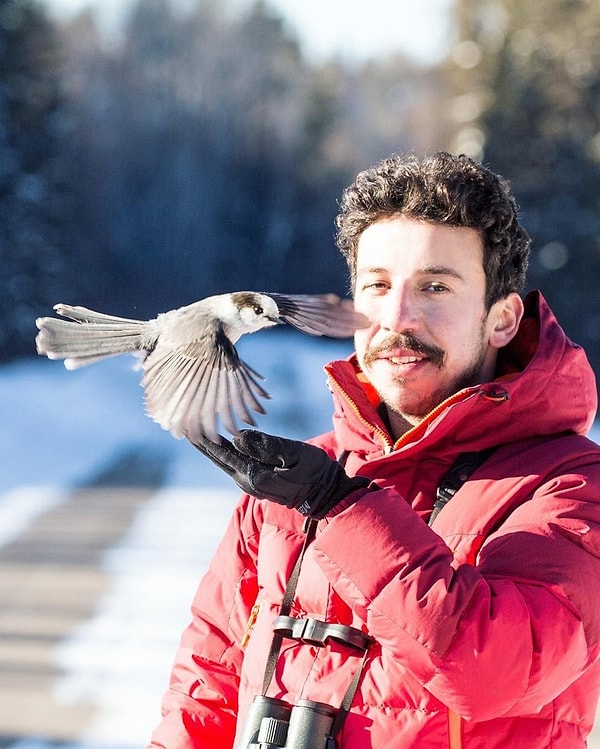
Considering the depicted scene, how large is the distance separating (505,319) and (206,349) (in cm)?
56

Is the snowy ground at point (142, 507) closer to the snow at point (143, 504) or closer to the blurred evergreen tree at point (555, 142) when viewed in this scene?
the snow at point (143, 504)

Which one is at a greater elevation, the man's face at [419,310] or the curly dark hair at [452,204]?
the curly dark hair at [452,204]

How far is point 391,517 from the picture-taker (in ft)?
4.08

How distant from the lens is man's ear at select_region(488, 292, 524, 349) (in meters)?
1.61

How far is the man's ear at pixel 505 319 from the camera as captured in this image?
1.61m

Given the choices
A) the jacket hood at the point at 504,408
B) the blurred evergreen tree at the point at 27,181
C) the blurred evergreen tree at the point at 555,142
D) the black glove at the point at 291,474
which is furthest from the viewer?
the blurred evergreen tree at the point at 555,142

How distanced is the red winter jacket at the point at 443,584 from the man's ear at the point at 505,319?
0.04 metres

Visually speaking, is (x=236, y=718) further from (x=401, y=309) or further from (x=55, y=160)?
(x=55, y=160)

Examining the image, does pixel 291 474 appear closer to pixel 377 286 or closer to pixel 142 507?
pixel 377 286

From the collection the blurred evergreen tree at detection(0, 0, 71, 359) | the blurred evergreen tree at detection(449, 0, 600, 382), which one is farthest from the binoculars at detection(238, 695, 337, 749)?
the blurred evergreen tree at detection(449, 0, 600, 382)

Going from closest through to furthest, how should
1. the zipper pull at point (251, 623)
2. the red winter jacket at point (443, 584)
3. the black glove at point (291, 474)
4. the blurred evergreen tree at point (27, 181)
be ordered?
the red winter jacket at point (443, 584)
the black glove at point (291, 474)
the zipper pull at point (251, 623)
the blurred evergreen tree at point (27, 181)

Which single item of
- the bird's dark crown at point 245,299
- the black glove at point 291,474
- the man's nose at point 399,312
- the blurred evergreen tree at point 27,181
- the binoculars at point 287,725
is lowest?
the binoculars at point 287,725

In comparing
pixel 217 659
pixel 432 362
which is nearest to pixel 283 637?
pixel 217 659

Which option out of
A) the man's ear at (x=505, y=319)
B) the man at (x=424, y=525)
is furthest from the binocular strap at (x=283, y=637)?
→ the man's ear at (x=505, y=319)
